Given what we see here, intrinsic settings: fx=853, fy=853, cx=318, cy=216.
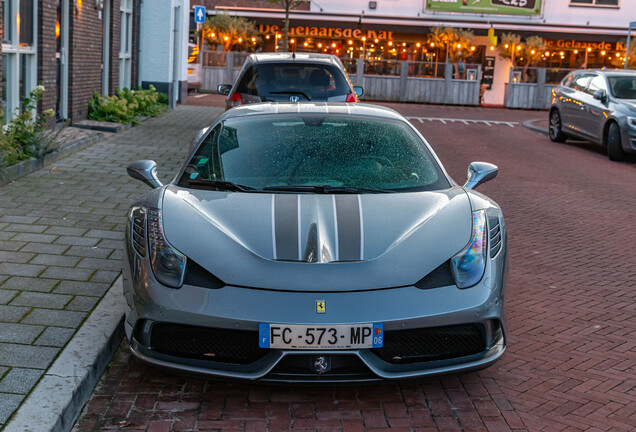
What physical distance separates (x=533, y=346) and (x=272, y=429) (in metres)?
1.97

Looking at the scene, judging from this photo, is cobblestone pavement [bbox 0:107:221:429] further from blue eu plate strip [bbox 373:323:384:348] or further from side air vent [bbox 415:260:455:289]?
side air vent [bbox 415:260:455:289]

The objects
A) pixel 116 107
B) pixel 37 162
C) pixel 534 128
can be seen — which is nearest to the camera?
pixel 37 162

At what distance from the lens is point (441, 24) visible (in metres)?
38.3

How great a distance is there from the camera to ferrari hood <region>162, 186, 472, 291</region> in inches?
159

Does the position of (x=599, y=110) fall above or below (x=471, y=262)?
above

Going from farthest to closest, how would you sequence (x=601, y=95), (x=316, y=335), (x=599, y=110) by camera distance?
1. (x=599, y=110)
2. (x=601, y=95)
3. (x=316, y=335)

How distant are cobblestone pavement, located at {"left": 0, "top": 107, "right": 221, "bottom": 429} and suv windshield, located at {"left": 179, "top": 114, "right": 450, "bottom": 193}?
111 cm

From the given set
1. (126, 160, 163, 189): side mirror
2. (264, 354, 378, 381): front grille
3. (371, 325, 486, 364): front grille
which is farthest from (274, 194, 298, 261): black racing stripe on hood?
(126, 160, 163, 189): side mirror

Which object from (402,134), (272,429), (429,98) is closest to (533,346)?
Result: (402,134)

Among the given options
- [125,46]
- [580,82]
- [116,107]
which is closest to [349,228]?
[116,107]

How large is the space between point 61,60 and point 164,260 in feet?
35.7

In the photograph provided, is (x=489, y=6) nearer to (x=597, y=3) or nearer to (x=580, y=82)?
(x=597, y=3)

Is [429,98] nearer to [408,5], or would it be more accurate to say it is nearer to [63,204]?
[408,5]

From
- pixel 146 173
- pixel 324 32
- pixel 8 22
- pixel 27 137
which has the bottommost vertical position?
pixel 27 137
